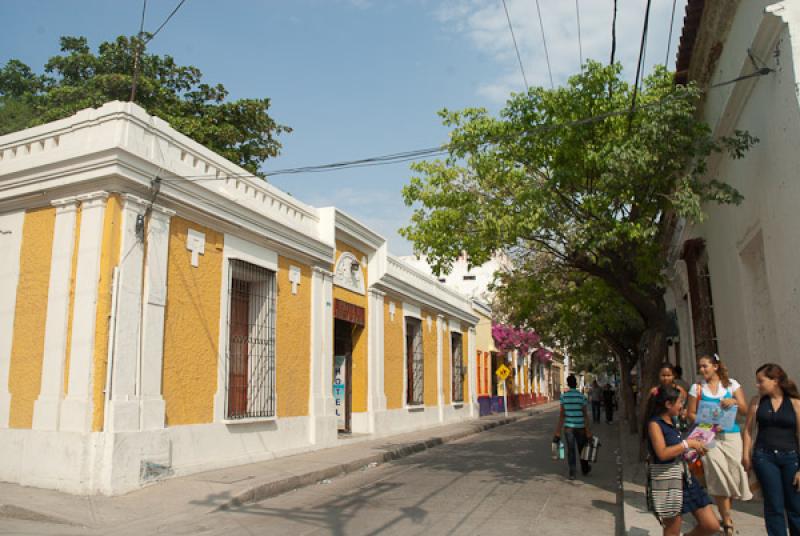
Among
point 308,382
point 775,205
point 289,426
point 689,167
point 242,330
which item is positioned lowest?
point 289,426

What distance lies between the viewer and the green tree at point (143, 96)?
72.7 feet

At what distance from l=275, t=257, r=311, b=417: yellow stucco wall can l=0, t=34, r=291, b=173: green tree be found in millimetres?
11026

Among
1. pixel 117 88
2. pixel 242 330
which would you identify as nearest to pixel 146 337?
pixel 242 330

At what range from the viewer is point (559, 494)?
9.26 metres

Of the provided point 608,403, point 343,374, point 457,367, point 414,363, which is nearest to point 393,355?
point 414,363

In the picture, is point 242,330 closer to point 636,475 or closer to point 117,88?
point 636,475

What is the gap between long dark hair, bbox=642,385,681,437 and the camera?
5.07 meters

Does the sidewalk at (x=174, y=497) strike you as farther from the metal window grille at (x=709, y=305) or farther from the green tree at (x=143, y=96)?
the green tree at (x=143, y=96)

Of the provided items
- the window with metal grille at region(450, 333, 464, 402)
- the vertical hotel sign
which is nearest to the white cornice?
the vertical hotel sign

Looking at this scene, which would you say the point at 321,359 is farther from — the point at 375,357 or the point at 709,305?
the point at 709,305

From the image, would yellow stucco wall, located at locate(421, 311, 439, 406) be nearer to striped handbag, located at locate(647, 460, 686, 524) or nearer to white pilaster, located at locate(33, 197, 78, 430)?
white pilaster, located at locate(33, 197, 78, 430)

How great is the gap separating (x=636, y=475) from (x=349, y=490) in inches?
179

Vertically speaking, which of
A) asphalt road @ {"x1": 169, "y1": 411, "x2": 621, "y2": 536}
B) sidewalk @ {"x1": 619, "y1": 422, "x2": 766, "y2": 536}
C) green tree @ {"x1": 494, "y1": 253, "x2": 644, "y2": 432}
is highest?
green tree @ {"x1": 494, "y1": 253, "x2": 644, "y2": 432}

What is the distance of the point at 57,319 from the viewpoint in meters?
9.08
